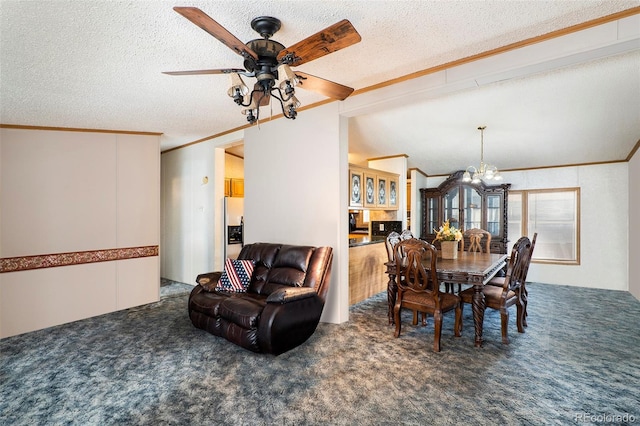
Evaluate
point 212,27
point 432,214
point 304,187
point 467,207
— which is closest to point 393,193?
point 432,214

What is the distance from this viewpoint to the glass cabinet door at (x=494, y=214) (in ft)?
19.8

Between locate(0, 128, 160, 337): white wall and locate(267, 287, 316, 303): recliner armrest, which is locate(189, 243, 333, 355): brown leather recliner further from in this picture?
locate(0, 128, 160, 337): white wall

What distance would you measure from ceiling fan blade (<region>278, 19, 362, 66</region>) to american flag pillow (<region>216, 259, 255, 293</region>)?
226 centimetres

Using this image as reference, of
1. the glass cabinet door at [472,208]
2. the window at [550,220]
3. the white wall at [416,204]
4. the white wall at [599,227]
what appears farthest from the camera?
the white wall at [416,204]

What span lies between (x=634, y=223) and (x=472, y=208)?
2294 millimetres

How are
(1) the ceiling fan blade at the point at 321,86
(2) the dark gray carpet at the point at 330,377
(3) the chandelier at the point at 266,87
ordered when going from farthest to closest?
(1) the ceiling fan blade at the point at 321,86
(2) the dark gray carpet at the point at 330,377
(3) the chandelier at the point at 266,87

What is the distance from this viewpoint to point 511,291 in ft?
11.0

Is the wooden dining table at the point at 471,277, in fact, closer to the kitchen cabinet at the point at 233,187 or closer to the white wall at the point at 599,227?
the white wall at the point at 599,227

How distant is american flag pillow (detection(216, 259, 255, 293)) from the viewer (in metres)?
3.44

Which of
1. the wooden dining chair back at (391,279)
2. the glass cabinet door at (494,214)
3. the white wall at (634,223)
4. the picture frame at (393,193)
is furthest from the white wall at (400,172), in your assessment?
the white wall at (634,223)

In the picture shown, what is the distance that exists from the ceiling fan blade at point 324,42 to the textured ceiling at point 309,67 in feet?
0.88

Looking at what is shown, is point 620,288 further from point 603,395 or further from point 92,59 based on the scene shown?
point 92,59

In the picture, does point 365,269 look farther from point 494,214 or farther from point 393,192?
point 494,214

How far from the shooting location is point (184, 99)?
3414 mm
